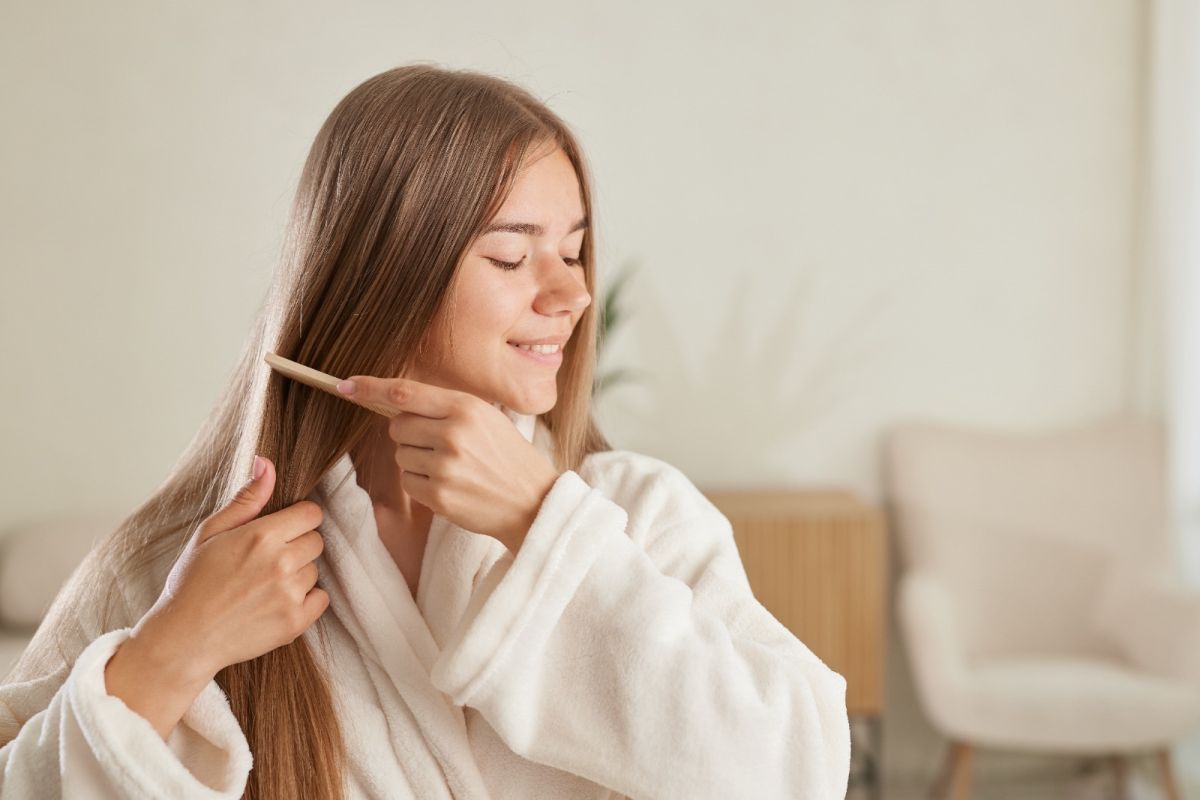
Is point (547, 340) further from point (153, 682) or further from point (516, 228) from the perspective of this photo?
point (153, 682)

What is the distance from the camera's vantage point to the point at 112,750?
932mm

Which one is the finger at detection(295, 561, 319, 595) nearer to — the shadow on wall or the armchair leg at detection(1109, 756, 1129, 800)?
the shadow on wall

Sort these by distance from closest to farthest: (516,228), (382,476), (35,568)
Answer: (516,228), (382,476), (35,568)

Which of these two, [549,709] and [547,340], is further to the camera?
[547,340]

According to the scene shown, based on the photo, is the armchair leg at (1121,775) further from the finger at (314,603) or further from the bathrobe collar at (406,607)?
the finger at (314,603)

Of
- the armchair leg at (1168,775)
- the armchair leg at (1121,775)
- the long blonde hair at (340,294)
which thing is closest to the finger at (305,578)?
the long blonde hair at (340,294)

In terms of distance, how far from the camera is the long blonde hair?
1.09 metres

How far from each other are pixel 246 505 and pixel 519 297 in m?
0.32

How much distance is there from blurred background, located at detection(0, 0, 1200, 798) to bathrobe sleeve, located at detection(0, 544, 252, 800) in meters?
2.40

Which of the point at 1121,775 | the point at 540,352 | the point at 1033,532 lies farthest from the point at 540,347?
the point at 1121,775

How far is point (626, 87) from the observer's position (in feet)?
11.4

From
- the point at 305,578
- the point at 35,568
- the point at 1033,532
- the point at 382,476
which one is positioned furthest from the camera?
the point at 1033,532

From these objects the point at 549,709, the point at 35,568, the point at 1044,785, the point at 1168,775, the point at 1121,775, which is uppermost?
the point at 549,709

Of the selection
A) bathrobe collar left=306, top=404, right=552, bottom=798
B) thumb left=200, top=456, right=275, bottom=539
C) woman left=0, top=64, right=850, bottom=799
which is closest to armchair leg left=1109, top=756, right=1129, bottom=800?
woman left=0, top=64, right=850, bottom=799
